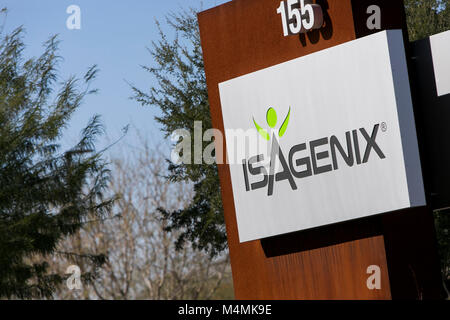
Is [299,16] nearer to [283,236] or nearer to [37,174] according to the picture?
[283,236]

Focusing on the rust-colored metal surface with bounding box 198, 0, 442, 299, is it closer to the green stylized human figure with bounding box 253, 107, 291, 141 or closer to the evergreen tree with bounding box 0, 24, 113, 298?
the green stylized human figure with bounding box 253, 107, 291, 141

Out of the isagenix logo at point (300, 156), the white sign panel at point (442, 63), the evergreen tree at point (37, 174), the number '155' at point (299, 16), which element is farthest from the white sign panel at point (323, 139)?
the evergreen tree at point (37, 174)

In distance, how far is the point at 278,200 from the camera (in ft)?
32.3

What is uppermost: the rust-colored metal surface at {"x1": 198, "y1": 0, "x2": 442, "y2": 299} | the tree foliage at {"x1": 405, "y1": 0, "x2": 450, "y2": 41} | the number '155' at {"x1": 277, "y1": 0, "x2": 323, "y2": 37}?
the tree foliage at {"x1": 405, "y1": 0, "x2": 450, "y2": 41}

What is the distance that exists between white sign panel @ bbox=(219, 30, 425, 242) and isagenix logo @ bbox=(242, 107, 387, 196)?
0.01m

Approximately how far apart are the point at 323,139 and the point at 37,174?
23.1 feet

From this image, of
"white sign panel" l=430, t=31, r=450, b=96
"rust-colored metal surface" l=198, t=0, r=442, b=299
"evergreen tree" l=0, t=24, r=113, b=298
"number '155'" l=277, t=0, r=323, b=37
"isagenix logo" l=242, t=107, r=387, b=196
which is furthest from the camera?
"evergreen tree" l=0, t=24, r=113, b=298

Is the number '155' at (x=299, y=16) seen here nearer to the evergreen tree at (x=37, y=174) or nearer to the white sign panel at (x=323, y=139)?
the white sign panel at (x=323, y=139)

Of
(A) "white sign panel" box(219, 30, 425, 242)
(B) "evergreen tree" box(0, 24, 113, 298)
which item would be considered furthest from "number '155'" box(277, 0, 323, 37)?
(B) "evergreen tree" box(0, 24, 113, 298)

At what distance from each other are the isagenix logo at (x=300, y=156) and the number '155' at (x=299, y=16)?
1.09 metres

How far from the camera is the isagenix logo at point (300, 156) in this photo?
9.07 m

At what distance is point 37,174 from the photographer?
47.8 ft

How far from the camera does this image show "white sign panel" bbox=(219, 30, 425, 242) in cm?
886
